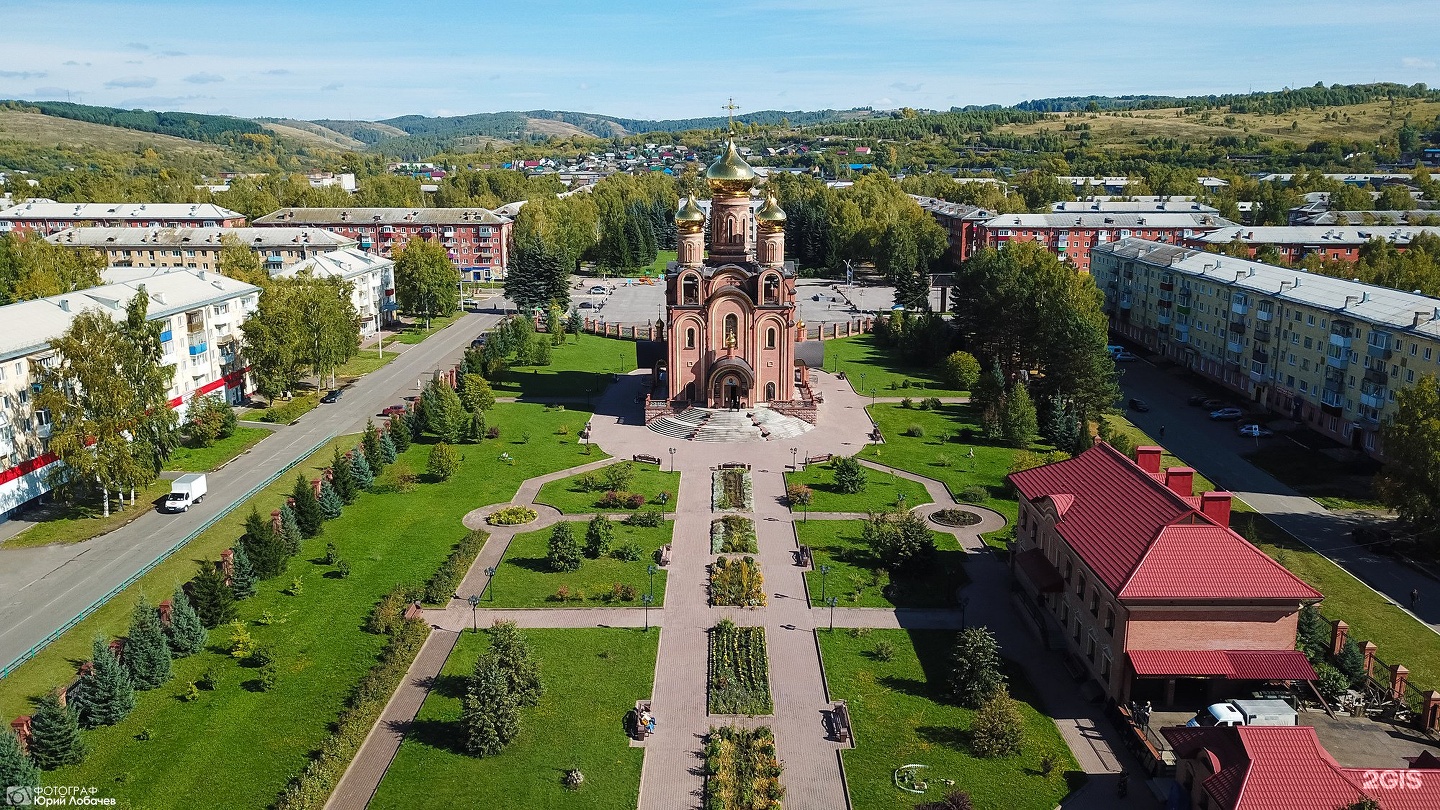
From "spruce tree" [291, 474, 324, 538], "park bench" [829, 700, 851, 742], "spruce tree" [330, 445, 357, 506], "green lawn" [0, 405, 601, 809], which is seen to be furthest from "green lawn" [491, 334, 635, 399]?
"park bench" [829, 700, 851, 742]

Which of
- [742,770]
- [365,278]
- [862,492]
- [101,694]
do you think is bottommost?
[742,770]

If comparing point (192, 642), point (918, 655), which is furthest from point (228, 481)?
point (918, 655)

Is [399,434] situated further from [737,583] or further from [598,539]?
[737,583]

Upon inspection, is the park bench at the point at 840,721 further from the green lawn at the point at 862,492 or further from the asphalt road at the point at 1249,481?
the asphalt road at the point at 1249,481

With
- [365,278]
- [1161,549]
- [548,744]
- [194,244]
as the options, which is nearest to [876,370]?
[365,278]

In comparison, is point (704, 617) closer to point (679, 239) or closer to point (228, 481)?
point (228, 481)

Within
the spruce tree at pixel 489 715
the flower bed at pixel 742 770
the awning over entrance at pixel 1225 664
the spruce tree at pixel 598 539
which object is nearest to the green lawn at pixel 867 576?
the spruce tree at pixel 598 539
